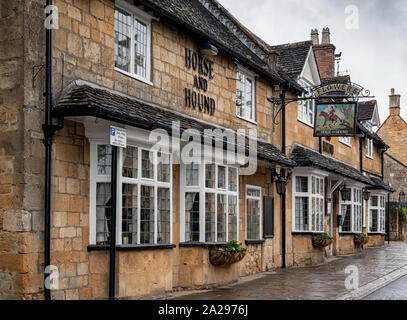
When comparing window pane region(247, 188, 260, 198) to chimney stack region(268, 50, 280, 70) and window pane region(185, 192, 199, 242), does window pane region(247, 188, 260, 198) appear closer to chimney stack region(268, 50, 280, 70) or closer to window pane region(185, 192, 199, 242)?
window pane region(185, 192, 199, 242)

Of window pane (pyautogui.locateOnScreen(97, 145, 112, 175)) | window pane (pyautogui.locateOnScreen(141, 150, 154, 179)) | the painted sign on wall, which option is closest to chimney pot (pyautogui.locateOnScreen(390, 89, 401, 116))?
the painted sign on wall

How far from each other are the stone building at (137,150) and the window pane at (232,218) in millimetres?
49

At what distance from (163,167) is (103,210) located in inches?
75.0

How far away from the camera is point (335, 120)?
64.1 ft

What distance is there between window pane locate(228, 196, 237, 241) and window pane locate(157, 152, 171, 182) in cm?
281

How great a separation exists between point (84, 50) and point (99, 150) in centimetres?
178

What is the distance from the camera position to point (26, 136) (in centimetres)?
912

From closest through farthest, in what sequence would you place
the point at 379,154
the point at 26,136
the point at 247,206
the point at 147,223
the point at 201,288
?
the point at 26,136 < the point at 147,223 < the point at 201,288 < the point at 247,206 < the point at 379,154

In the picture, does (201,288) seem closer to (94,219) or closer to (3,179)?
(94,219)

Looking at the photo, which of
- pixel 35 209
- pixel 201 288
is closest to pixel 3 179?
pixel 35 209

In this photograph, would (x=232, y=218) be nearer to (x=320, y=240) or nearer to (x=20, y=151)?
(x=320, y=240)

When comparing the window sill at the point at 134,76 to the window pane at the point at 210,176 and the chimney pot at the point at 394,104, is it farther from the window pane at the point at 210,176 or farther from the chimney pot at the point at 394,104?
the chimney pot at the point at 394,104

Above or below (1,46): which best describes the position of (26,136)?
below
